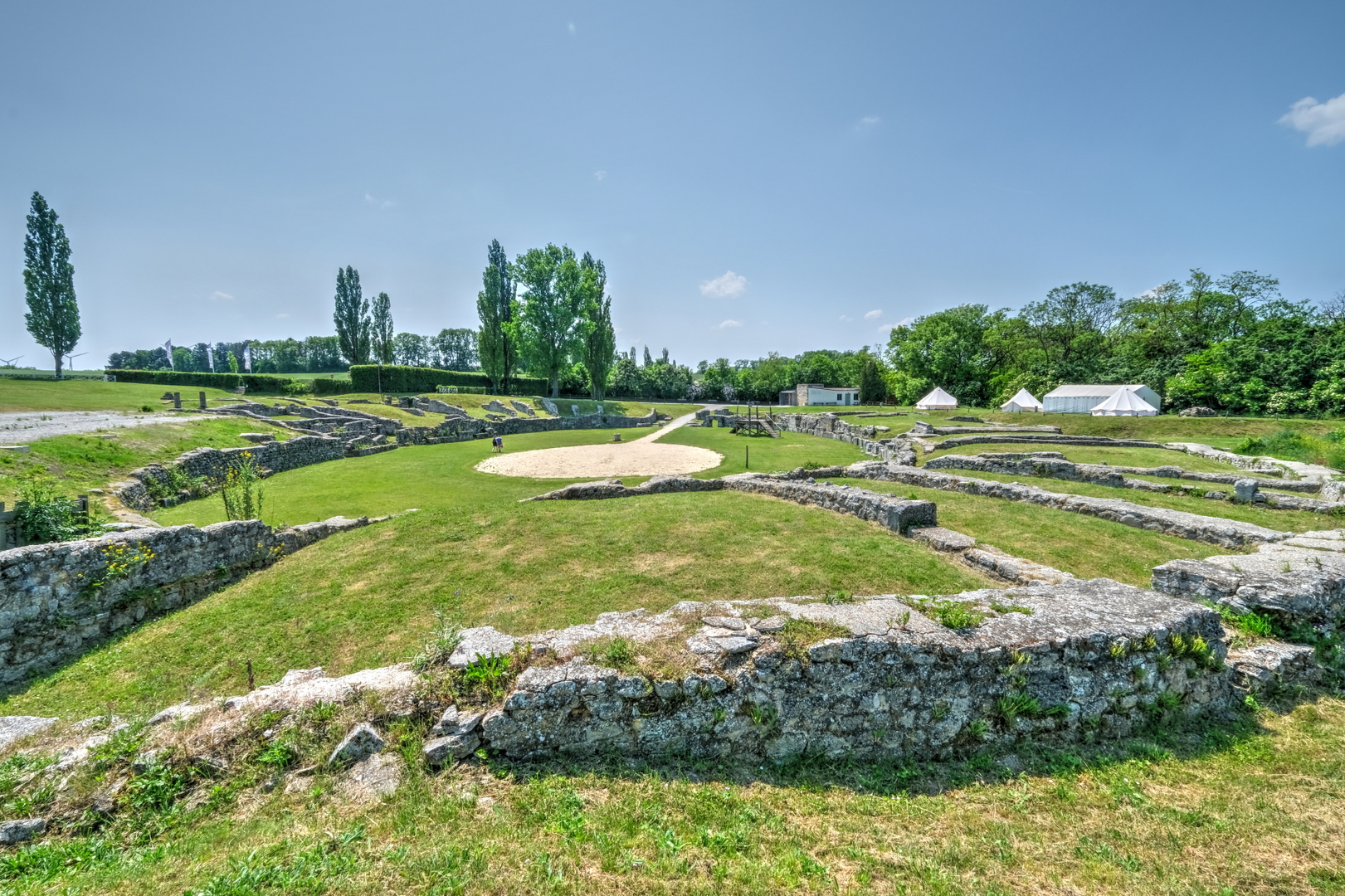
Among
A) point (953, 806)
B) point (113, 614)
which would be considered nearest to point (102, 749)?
point (113, 614)

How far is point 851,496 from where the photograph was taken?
12039 millimetres

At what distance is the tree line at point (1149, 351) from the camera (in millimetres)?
33781

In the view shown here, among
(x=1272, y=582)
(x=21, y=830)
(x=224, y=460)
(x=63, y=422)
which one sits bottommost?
(x=21, y=830)

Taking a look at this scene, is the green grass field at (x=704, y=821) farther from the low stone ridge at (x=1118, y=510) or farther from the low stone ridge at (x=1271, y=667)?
the low stone ridge at (x=1118, y=510)

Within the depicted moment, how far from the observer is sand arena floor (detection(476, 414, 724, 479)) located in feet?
74.0

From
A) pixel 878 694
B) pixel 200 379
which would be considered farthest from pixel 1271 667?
pixel 200 379

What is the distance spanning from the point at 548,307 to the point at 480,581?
54.8 metres

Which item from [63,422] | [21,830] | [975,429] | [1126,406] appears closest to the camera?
[21,830]

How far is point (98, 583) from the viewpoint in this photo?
25.8 ft

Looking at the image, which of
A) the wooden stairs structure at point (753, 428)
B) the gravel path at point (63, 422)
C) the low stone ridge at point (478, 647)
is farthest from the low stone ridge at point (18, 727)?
the wooden stairs structure at point (753, 428)

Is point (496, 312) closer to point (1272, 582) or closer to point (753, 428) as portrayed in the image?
point (753, 428)

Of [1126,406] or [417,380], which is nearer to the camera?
[1126,406]

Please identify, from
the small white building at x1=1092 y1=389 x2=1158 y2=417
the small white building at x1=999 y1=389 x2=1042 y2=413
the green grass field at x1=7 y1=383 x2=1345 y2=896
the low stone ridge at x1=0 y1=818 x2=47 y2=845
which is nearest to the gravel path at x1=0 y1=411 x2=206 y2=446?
the green grass field at x1=7 y1=383 x2=1345 y2=896

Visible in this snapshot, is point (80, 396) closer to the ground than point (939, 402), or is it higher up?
higher up
